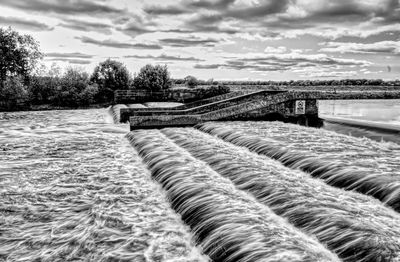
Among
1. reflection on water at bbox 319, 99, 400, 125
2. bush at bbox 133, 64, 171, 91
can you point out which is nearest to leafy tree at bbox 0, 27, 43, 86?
bush at bbox 133, 64, 171, 91

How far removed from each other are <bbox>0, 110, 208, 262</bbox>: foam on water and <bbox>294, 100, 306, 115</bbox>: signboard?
881 cm

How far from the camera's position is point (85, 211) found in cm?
625

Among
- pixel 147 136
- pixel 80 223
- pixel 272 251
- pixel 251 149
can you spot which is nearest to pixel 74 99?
pixel 147 136

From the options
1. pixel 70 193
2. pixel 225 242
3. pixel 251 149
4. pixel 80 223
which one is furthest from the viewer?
pixel 251 149

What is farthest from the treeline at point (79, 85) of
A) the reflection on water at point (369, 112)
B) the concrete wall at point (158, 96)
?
the reflection on water at point (369, 112)

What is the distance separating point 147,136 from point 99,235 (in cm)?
766

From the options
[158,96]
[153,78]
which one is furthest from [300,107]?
[153,78]

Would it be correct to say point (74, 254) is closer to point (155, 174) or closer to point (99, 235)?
point (99, 235)

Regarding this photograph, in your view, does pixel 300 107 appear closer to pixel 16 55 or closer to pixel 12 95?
pixel 12 95

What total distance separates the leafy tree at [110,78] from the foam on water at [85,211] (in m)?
27.4

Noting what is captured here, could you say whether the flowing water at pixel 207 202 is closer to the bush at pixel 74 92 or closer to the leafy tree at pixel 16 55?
the bush at pixel 74 92

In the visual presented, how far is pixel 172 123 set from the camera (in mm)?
15555

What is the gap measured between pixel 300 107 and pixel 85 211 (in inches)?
498

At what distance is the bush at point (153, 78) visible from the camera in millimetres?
36656
